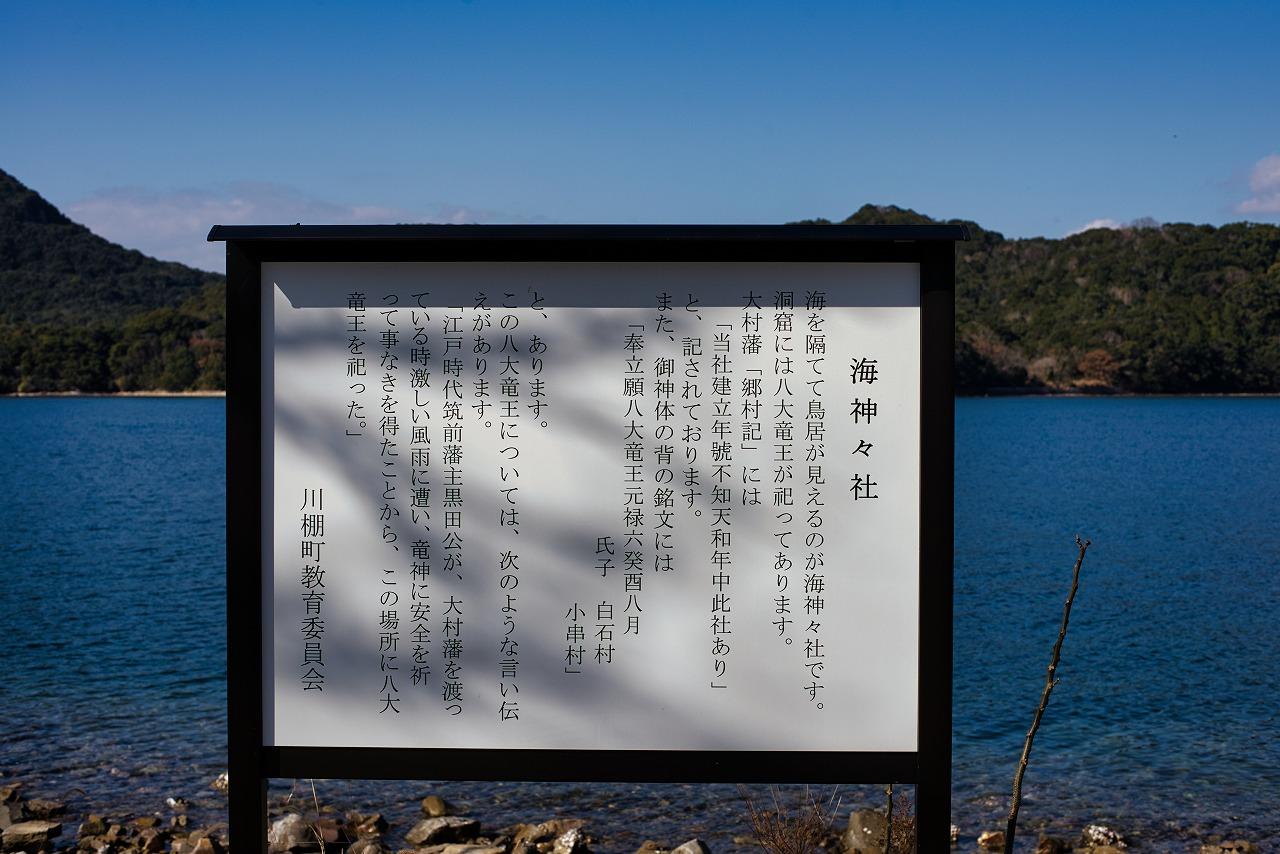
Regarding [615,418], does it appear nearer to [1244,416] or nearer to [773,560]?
[773,560]

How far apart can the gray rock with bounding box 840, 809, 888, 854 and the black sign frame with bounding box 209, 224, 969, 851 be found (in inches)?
103

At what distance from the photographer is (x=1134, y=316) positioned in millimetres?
74312

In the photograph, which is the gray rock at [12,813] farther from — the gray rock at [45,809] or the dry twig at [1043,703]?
the dry twig at [1043,703]

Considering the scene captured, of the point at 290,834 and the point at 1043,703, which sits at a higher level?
the point at 1043,703

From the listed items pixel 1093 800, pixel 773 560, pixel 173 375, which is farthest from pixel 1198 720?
pixel 173 375

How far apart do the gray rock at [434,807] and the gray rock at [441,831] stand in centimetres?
43

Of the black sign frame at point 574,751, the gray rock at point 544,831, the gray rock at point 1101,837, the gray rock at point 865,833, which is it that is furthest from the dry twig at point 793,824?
the black sign frame at point 574,751

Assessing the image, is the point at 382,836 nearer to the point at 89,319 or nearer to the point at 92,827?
the point at 92,827

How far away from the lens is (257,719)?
132 inches

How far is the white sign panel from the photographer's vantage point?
131 inches

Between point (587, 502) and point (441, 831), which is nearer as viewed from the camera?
point (587, 502)

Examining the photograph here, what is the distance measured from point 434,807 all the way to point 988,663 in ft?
25.0

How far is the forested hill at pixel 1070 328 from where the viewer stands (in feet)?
234

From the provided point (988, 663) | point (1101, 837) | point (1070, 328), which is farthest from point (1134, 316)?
point (1101, 837)
